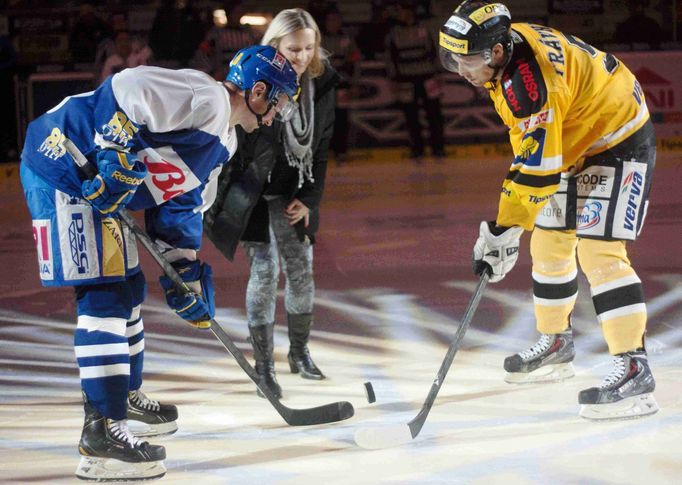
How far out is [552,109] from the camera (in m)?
3.64

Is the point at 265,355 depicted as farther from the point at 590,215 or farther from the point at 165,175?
the point at 590,215

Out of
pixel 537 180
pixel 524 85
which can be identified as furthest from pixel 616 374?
pixel 524 85

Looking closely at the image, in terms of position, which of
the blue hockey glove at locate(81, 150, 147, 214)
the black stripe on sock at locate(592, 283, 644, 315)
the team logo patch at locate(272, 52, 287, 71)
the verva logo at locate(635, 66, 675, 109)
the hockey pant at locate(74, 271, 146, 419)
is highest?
the team logo patch at locate(272, 52, 287, 71)

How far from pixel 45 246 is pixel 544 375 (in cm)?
192

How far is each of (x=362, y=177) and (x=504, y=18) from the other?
5.99 meters

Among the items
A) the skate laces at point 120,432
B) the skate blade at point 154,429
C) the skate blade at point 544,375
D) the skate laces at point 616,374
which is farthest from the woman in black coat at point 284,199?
the skate laces at point 616,374

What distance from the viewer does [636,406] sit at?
150 inches

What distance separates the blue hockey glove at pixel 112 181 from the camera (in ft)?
10.2

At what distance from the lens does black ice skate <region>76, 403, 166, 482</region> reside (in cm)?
329

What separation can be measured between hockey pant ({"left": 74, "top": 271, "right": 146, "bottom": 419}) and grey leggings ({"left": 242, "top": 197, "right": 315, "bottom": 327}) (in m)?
0.93

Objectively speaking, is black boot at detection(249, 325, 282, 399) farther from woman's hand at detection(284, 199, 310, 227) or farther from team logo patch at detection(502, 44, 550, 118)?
team logo patch at detection(502, 44, 550, 118)

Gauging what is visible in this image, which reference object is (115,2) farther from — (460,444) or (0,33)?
(460,444)

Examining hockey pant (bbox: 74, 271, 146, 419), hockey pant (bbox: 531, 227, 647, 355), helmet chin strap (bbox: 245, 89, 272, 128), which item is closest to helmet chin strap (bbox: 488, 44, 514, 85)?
hockey pant (bbox: 531, 227, 647, 355)

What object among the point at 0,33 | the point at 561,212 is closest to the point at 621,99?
the point at 561,212
